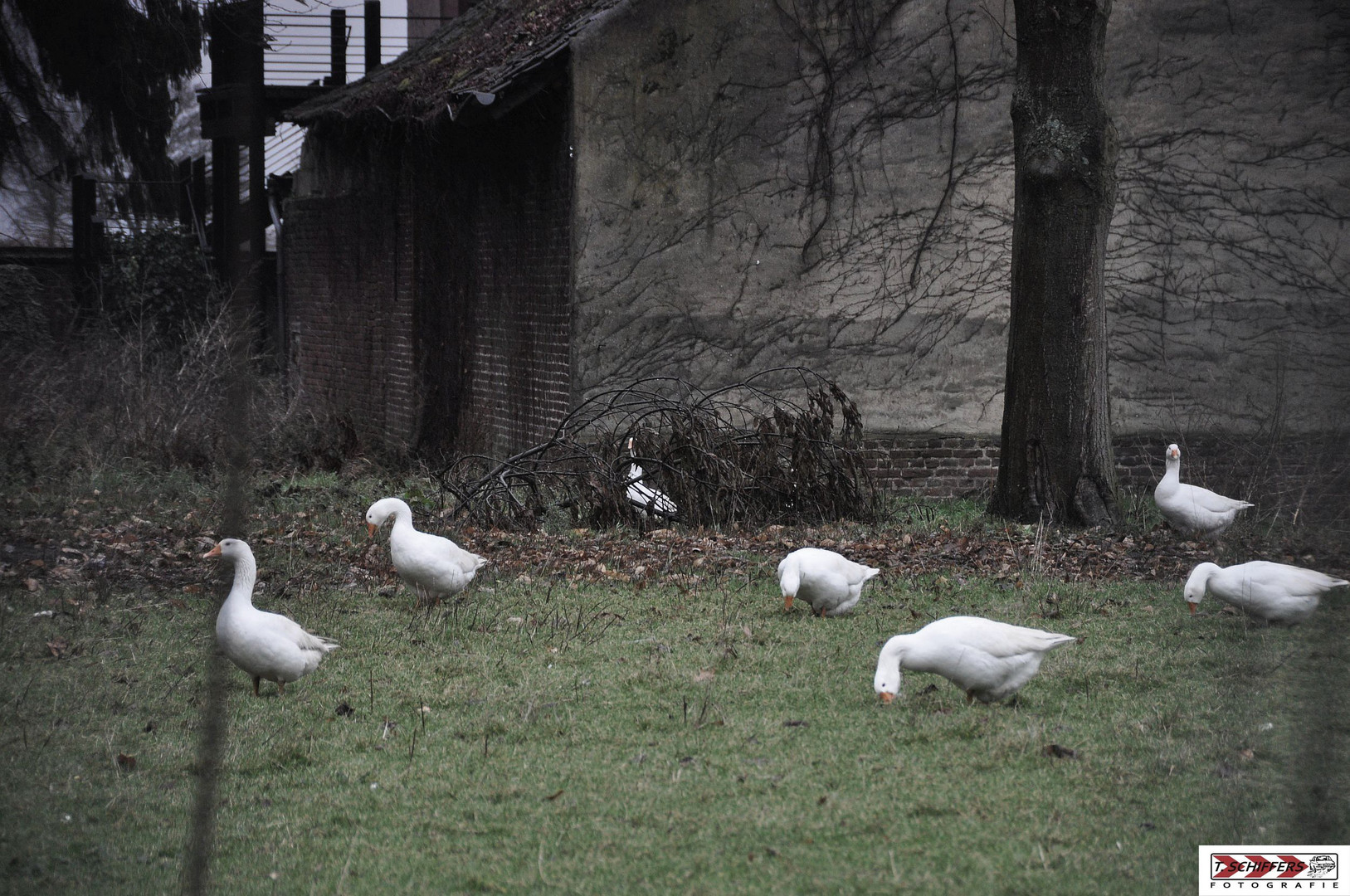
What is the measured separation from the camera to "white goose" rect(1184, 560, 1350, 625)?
6898mm

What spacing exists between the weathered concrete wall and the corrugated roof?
0.74 m

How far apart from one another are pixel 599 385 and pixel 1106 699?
7715 millimetres

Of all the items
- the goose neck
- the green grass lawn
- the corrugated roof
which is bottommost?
the green grass lawn

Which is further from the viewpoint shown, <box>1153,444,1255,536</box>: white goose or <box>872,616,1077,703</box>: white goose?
<box>1153,444,1255,536</box>: white goose

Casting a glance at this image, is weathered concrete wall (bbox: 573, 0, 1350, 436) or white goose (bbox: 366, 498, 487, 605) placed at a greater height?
weathered concrete wall (bbox: 573, 0, 1350, 436)

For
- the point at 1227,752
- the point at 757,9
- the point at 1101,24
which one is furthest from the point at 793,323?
the point at 1227,752

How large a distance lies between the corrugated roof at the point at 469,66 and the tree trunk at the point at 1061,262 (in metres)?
4.37

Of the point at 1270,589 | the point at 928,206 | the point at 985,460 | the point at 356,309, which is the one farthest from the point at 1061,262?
the point at 356,309

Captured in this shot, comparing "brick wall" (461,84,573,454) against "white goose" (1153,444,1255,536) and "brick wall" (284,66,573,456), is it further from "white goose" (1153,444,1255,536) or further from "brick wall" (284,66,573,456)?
"white goose" (1153,444,1255,536)

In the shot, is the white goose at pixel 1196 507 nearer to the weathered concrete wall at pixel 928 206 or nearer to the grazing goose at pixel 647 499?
the weathered concrete wall at pixel 928 206

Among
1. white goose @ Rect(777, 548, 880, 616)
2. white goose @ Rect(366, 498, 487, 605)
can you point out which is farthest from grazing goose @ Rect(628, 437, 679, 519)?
white goose @ Rect(777, 548, 880, 616)

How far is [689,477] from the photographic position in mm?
10969

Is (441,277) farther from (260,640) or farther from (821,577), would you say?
(260,640)

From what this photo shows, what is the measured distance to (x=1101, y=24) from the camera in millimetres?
10789
